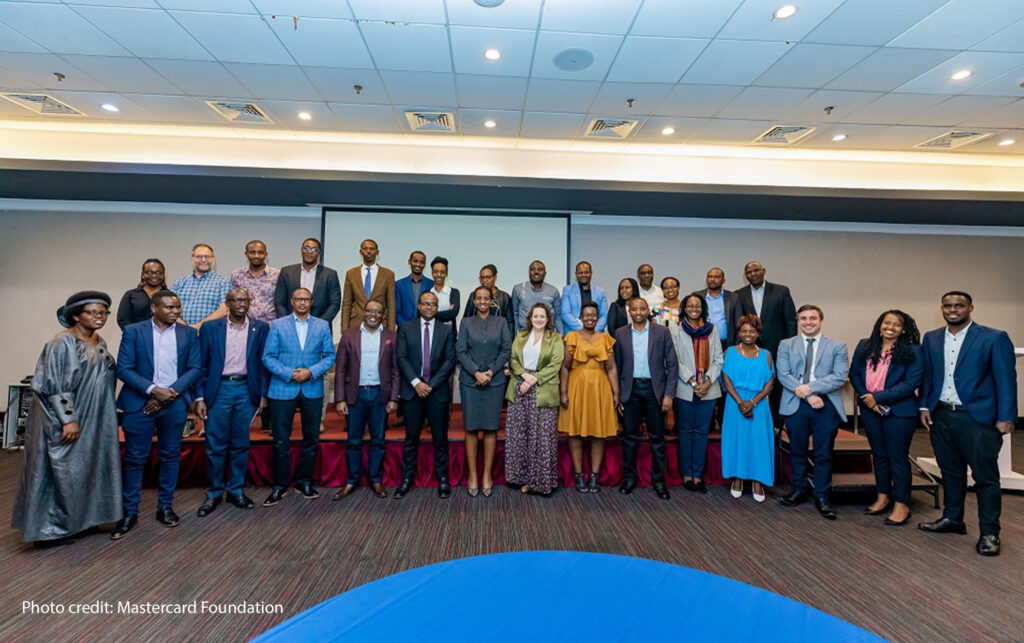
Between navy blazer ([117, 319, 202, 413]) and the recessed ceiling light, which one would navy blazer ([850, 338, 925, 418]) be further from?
navy blazer ([117, 319, 202, 413])

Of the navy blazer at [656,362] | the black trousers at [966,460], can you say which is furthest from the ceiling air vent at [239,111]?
the black trousers at [966,460]

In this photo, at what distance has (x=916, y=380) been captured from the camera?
3.46 meters

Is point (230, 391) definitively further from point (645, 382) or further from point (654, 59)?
point (654, 59)

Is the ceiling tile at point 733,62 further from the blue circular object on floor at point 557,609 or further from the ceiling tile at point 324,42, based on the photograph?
the blue circular object on floor at point 557,609

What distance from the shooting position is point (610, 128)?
5.34m

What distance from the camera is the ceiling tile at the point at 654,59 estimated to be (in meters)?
3.70

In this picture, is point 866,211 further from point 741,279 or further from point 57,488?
point 57,488

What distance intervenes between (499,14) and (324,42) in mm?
1479

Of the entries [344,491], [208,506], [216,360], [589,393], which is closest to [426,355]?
[344,491]

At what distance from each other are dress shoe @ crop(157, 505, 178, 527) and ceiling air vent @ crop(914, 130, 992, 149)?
8609 mm

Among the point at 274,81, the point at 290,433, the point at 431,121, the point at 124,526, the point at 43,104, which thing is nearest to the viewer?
the point at 124,526

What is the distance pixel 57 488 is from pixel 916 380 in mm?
6054

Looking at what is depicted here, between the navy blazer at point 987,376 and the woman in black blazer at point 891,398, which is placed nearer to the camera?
the navy blazer at point 987,376

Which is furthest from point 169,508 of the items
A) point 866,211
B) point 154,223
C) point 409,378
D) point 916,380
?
point 866,211
